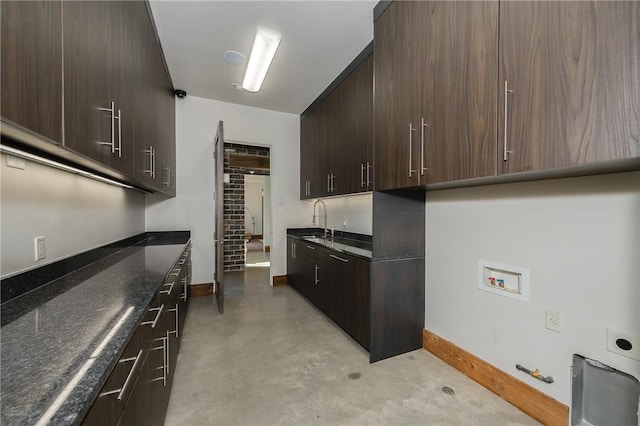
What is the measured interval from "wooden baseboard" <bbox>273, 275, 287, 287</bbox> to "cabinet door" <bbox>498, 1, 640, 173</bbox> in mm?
3700

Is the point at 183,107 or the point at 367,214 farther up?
the point at 183,107

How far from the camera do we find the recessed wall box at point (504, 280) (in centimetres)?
169

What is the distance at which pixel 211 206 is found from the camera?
3971 millimetres

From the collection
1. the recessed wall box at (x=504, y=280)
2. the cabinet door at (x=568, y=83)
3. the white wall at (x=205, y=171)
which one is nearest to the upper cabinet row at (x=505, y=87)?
the cabinet door at (x=568, y=83)

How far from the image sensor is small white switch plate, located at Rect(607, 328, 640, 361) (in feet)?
4.08

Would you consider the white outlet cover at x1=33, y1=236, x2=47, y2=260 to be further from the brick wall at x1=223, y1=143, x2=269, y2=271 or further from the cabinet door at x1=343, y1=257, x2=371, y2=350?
the brick wall at x1=223, y1=143, x2=269, y2=271

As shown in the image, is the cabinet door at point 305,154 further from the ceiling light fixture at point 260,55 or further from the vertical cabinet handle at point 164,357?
the vertical cabinet handle at point 164,357

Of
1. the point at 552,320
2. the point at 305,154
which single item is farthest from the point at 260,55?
the point at 552,320

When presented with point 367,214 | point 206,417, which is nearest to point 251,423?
point 206,417

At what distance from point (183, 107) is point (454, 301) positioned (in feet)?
13.7

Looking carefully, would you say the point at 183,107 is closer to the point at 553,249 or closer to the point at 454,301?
the point at 454,301

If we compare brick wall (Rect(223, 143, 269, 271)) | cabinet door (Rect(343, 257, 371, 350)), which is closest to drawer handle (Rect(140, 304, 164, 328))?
cabinet door (Rect(343, 257, 371, 350))

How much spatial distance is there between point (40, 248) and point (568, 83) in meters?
2.59

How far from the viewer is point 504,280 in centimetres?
180
